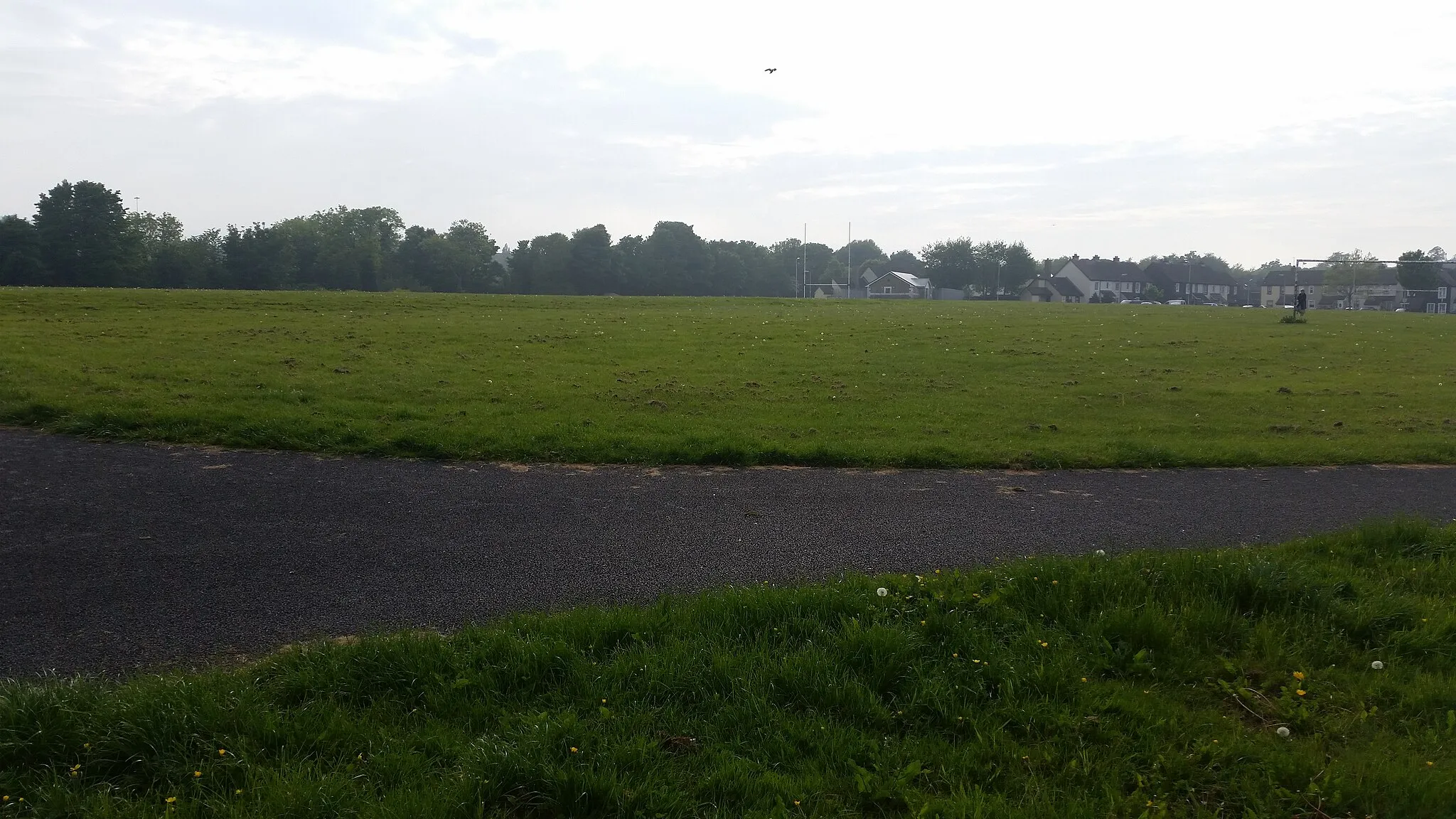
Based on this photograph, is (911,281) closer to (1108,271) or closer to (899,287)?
(899,287)

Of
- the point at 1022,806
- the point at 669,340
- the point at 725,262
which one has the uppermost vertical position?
the point at 725,262

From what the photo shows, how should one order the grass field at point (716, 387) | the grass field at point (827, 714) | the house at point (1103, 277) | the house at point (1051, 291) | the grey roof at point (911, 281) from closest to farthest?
the grass field at point (827, 714) → the grass field at point (716, 387) → the house at point (1051, 291) → the grey roof at point (911, 281) → the house at point (1103, 277)

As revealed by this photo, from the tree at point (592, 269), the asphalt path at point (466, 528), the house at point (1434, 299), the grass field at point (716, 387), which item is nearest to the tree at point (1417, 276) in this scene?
the house at point (1434, 299)

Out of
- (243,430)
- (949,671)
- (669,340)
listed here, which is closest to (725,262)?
(669,340)

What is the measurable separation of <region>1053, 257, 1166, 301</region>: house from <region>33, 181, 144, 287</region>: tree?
117030 millimetres

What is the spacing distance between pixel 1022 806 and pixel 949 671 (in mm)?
1175

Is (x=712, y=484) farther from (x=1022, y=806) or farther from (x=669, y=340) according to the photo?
(x=669, y=340)

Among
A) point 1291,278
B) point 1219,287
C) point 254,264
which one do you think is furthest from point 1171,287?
point 254,264

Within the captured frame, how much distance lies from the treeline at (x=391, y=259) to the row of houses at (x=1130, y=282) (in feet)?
18.0

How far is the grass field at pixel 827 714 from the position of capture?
3967 millimetres

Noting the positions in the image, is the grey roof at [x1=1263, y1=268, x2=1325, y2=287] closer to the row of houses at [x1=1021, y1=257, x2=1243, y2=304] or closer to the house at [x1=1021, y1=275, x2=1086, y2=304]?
the row of houses at [x1=1021, y1=257, x2=1243, y2=304]

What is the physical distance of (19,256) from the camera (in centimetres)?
6159

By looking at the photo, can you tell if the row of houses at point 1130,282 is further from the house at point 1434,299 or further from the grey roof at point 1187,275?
the house at point 1434,299

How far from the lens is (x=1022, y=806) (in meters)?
3.96
